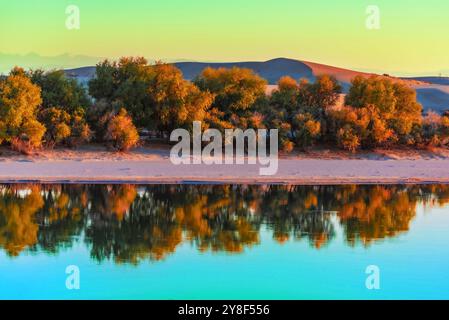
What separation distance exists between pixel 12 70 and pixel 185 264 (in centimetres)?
2360

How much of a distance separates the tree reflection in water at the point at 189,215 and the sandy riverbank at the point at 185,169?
1652 mm

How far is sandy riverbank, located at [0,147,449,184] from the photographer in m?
29.1

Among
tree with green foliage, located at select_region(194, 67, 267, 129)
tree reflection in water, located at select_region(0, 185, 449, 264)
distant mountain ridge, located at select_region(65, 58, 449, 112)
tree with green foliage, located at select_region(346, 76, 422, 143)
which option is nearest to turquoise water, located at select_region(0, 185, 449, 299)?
tree reflection in water, located at select_region(0, 185, 449, 264)

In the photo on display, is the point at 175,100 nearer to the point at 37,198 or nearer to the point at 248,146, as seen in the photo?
the point at 248,146

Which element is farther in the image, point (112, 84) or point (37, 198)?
point (112, 84)

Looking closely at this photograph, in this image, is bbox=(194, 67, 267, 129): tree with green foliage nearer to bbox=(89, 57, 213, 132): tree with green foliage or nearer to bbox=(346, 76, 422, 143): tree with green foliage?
bbox=(89, 57, 213, 132): tree with green foliage

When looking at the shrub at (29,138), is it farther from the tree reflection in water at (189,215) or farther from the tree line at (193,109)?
the tree reflection in water at (189,215)

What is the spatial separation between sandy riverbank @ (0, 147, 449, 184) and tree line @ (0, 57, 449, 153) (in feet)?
3.28

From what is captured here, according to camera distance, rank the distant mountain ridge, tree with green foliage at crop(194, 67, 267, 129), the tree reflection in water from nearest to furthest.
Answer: the tree reflection in water < tree with green foliage at crop(194, 67, 267, 129) < the distant mountain ridge

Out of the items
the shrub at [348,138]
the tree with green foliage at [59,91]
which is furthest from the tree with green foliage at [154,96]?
the shrub at [348,138]

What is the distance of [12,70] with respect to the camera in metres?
36.5

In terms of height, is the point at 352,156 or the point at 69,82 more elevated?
the point at 69,82
